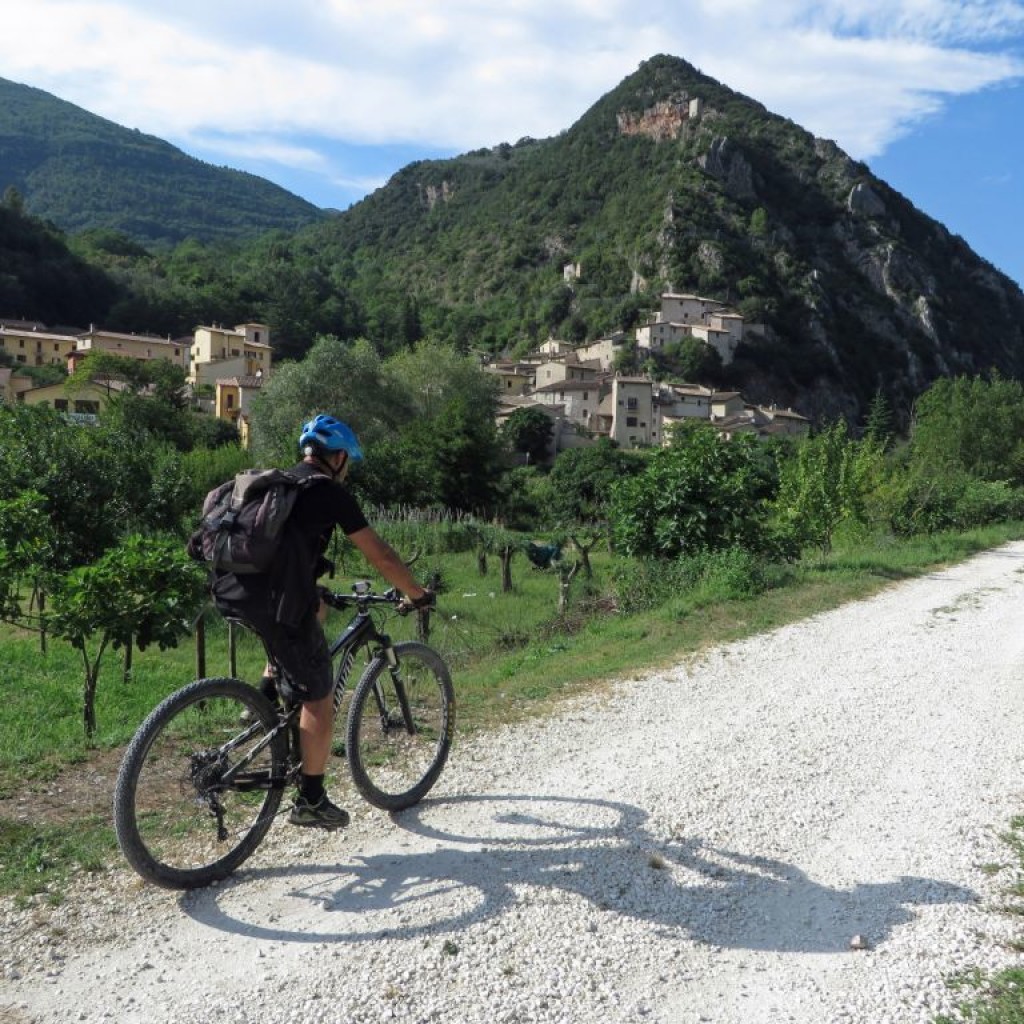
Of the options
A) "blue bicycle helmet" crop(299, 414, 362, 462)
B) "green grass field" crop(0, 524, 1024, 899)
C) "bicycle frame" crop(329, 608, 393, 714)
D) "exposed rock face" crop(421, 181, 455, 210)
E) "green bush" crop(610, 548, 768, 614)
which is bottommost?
"green grass field" crop(0, 524, 1024, 899)

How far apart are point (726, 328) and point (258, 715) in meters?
118

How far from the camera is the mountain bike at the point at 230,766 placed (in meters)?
3.34

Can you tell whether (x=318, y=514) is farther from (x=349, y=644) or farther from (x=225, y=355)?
(x=225, y=355)

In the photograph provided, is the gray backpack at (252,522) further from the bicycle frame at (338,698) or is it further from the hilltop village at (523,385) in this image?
the hilltop village at (523,385)

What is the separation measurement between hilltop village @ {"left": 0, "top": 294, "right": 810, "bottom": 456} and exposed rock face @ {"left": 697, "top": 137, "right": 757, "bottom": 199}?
39842mm

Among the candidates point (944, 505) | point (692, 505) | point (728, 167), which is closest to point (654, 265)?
point (728, 167)

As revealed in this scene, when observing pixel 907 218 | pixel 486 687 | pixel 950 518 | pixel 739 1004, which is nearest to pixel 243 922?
pixel 739 1004

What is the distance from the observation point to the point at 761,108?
6634 inches

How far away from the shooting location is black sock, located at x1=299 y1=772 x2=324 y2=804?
370 cm

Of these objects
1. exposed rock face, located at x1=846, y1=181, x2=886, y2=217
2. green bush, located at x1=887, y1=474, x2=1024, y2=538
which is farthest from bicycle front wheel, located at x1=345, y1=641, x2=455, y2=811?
exposed rock face, located at x1=846, y1=181, x2=886, y2=217

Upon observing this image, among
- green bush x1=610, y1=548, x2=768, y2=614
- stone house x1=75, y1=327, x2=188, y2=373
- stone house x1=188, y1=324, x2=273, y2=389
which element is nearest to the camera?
green bush x1=610, y1=548, x2=768, y2=614

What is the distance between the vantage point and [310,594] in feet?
11.4

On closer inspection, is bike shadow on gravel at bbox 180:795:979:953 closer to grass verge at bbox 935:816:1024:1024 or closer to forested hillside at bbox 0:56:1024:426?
grass verge at bbox 935:816:1024:1024

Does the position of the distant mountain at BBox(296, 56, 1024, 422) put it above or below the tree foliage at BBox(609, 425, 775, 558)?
above
